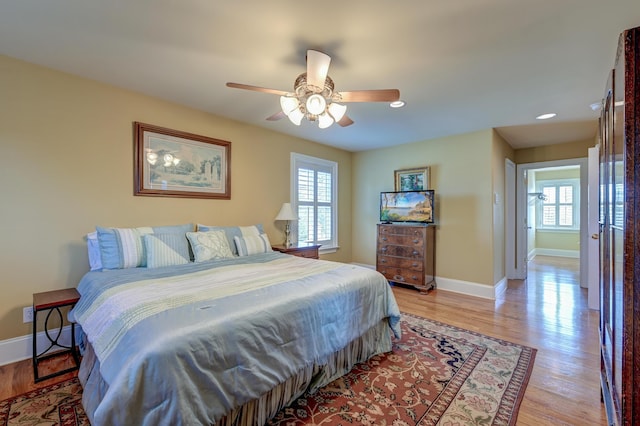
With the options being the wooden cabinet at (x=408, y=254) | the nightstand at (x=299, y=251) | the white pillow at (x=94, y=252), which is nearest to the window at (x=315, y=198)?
the nightstand at (x=299, y=251)

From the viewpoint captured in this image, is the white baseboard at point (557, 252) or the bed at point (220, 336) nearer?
the bed at point (220, 336)

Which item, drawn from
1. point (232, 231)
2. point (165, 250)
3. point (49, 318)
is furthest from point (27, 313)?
point (232, 231)

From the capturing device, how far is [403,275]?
4.25 meters

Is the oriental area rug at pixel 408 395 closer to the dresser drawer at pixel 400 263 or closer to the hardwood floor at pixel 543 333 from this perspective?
the hardwood floor at pixel 543 333

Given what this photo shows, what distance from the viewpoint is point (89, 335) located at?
156 centimetres

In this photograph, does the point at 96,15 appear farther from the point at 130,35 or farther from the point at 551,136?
the point at 551,136

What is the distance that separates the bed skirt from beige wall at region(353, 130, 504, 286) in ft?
7.58

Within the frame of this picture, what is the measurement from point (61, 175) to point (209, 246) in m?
1.40

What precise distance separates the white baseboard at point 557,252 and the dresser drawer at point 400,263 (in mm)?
6098

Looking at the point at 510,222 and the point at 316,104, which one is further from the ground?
the point at 316,104

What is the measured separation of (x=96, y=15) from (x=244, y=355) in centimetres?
224

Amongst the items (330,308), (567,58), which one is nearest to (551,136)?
(567,58)

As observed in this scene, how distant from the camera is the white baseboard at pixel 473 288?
383 cm

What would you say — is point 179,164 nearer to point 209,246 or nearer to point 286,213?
point 209,246
